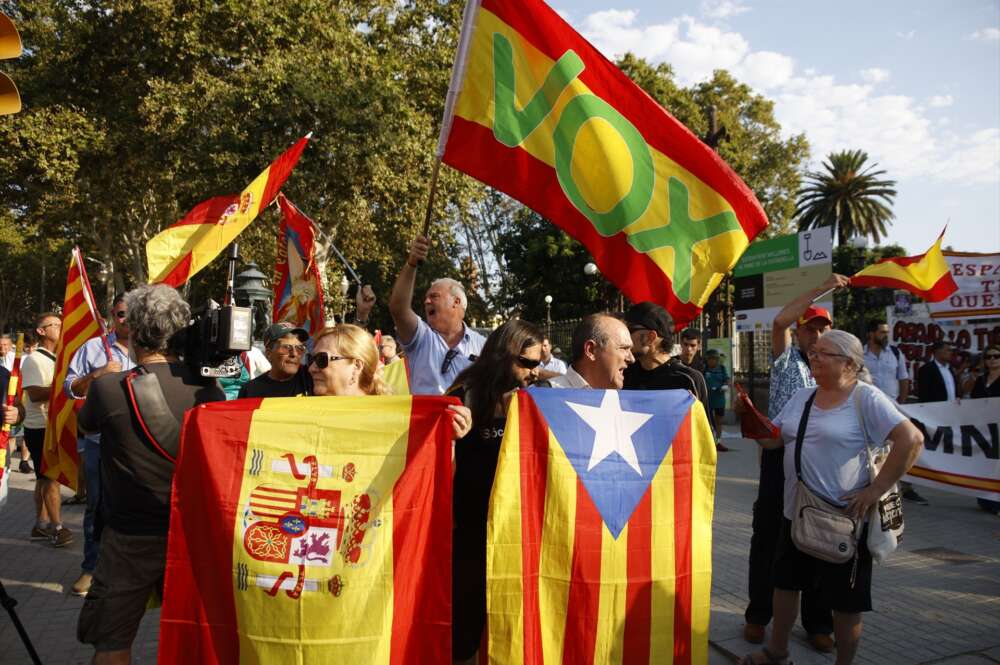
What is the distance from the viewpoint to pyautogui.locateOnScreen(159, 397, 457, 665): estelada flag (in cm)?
278

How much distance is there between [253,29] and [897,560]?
17464 millimetres

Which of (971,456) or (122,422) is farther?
(971,456)

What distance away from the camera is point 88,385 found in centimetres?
443

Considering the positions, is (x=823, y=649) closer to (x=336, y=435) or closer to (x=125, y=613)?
(x=336, y=435)

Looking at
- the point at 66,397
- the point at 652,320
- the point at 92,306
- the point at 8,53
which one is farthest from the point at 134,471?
the point at 92,306

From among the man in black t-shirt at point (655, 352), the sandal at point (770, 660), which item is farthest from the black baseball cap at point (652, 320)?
the sandal at point (770, 660)

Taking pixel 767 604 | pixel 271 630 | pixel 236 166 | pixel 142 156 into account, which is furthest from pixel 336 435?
pixel 142 156

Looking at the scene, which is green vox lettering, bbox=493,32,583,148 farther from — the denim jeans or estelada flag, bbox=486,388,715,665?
the denim jeans

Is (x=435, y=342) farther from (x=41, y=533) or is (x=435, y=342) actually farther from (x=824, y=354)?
(x=41, y=533)

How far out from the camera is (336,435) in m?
2.93

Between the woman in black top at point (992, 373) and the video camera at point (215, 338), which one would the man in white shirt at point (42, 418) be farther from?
the woman in black top at point (992, 373)

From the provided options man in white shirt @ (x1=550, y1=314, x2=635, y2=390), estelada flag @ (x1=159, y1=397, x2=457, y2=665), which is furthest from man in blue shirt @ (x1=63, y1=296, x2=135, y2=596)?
man in white shirt @ (x1=550, y1=314, x2=635, y2=390)

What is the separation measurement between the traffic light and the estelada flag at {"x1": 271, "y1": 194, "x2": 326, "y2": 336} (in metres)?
4.71

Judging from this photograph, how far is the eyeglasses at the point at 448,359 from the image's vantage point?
440 centimetres
